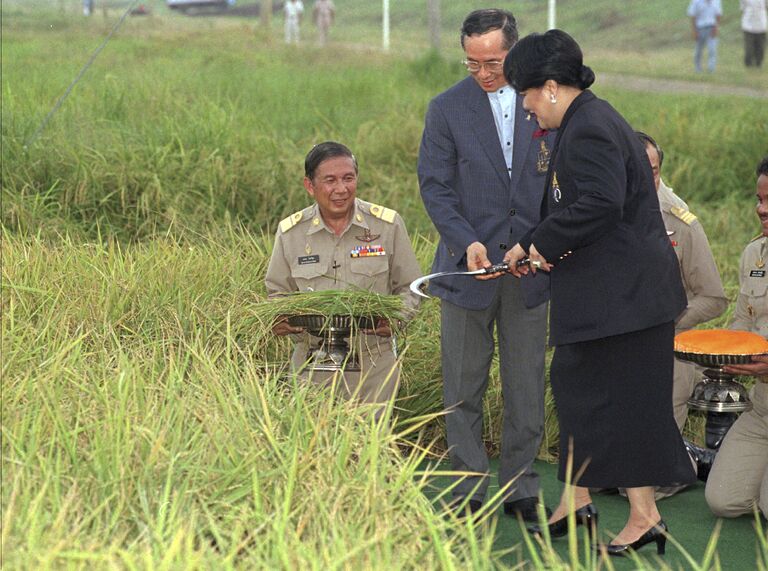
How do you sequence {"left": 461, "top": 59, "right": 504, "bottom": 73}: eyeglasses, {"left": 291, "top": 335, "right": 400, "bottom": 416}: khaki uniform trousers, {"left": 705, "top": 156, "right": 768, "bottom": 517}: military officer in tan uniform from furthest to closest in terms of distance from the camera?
{"left": 291, "top": 335, "right": 400, "bottom": 416}: khaki uniform trousers < {"left": 705, "top": 156, "right": 768, "bottom": 517}: military officer in tan uniform < {"left": 461, "top": 59, "right": 504, "bottom": 73}: eyeglasses

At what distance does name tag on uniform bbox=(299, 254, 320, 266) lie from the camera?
5.50m

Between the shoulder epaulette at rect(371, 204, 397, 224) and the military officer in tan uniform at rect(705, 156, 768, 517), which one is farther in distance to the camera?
the shoulder epaulette at rect(371, 204, 397, 224)

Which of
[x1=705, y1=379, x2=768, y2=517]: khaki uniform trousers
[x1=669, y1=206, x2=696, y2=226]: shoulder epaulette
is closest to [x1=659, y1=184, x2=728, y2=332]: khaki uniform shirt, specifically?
[x1=669, y1=206, x2=696, y2=226]: shoulder epaulette

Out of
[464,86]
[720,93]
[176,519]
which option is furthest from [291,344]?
[720,93]

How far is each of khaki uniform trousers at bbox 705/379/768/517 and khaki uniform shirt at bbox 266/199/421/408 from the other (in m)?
1.32

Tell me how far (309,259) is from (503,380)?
2.99ft

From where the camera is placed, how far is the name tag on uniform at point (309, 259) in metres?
5.50

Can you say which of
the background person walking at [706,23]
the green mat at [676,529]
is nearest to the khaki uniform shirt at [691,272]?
the green mat at [676,529]

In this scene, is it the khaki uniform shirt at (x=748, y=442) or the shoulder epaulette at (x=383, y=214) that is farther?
the shoulder epaulette at (x=383, y=214)

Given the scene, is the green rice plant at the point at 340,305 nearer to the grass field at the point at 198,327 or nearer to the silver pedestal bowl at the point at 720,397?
the grass field at the point at 198,327

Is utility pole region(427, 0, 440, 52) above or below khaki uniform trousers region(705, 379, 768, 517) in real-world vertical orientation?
above

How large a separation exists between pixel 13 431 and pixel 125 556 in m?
1.05

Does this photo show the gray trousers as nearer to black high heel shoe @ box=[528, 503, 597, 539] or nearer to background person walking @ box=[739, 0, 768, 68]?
black high heel shoe @ box=[528, 503, 597, 539]

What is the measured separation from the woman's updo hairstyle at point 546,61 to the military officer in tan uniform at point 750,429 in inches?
47.3
